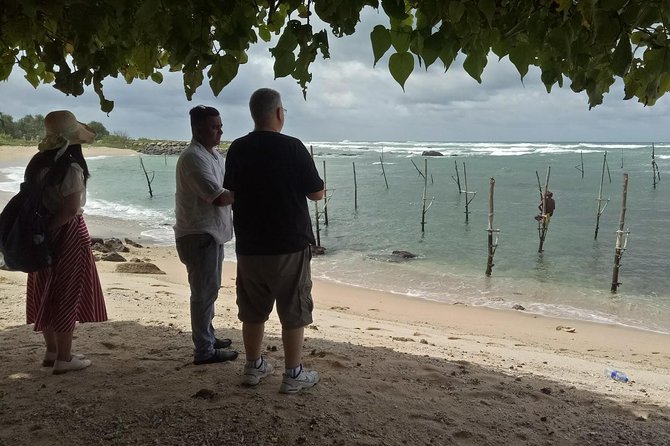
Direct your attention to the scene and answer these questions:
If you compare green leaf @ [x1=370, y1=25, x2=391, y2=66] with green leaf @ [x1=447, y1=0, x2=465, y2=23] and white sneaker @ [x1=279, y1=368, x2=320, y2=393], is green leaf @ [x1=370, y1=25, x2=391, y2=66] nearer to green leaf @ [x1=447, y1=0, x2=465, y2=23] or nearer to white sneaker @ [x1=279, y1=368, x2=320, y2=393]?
green leaf @ [x1=447, y1=0, x2=465, y2=23]

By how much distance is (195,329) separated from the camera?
3217 mm

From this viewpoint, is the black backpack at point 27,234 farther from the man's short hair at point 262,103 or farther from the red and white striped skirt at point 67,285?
the man's short hair at point 262,103

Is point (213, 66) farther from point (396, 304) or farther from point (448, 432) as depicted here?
point (396, 304)

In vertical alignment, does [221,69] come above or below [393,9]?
below

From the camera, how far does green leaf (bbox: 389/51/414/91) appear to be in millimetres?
1558

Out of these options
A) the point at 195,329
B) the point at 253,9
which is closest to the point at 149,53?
the point at 253,9

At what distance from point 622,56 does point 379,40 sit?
0.71 meters

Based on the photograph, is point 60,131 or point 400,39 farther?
point 60,131

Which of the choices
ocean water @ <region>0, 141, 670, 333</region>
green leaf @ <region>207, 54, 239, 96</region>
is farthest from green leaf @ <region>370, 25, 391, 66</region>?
ocean water @ <region>0, 141, 670, 333</region>

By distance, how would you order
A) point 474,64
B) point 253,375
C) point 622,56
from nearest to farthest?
point 622,56
point 474,64
point 253,375

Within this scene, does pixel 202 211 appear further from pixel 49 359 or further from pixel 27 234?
pixel 49 359

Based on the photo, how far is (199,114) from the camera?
3096mm

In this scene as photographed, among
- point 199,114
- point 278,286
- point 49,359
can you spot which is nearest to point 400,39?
point 278,286

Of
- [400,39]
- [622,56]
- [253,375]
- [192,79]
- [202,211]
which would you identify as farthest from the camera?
[202,211]
